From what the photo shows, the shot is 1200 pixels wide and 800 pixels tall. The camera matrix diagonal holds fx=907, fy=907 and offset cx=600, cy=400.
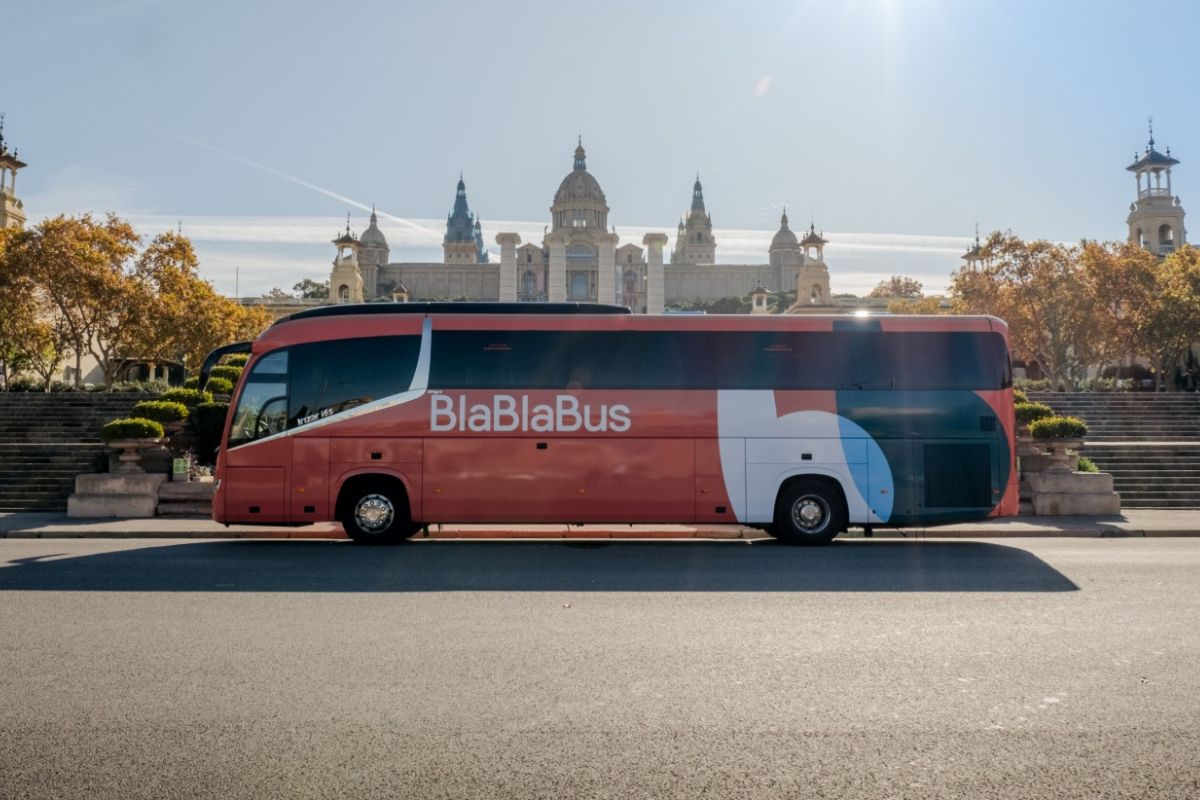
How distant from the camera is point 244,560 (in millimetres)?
11219

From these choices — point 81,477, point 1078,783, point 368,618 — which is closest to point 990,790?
point 1078,783

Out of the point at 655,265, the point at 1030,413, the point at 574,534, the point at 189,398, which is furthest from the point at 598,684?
the point at 655,265

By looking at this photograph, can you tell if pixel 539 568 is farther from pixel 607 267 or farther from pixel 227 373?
pixel 607 267

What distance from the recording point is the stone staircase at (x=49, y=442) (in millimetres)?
18828

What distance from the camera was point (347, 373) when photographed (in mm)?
12977

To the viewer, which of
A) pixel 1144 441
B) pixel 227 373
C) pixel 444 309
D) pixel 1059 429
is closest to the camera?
pixel 444 309

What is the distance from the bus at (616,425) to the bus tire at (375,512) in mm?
21

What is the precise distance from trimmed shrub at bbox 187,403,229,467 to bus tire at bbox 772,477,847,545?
42.7ft

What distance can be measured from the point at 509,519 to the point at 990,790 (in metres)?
9.47

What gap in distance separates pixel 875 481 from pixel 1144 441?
2035 centimetres

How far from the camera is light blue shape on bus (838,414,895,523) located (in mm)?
12922

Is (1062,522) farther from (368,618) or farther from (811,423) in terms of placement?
(368,618)

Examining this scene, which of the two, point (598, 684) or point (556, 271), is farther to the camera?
point (556, 271)

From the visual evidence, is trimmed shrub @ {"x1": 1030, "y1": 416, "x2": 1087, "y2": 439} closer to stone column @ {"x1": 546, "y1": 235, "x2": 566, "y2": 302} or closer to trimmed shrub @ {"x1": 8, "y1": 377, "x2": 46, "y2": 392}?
trimmed shrub @ {"x1": 8, "y1": 377, "x2": 46, "y2": 392}
